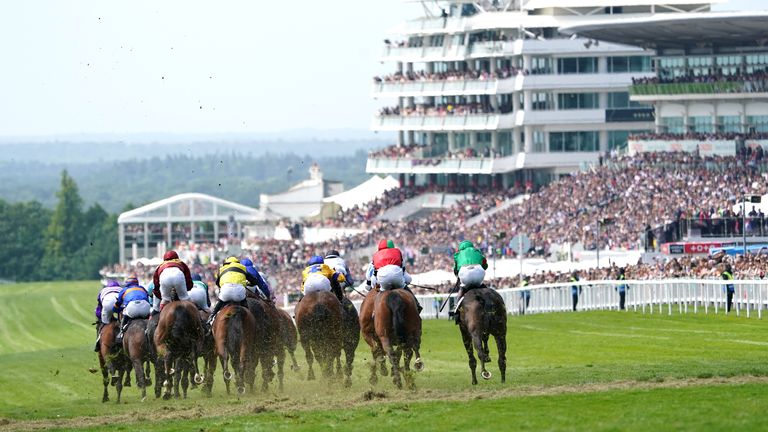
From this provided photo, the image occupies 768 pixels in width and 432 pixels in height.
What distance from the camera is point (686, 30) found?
73.1 meters

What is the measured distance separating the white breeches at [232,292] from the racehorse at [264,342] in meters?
0.51

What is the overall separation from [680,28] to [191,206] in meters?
44.6

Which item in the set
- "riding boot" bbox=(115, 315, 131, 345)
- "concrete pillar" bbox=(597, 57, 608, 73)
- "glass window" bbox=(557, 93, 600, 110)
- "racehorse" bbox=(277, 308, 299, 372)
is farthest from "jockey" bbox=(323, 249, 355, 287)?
"glass window" bbox=(557, 93, 600, 110)

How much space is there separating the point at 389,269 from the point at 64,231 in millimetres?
111643

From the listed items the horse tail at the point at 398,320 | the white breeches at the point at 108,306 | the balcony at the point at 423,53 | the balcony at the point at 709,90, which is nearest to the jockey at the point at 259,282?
the white breeches at the point at 108,306

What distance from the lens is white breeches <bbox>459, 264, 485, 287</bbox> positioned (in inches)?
987

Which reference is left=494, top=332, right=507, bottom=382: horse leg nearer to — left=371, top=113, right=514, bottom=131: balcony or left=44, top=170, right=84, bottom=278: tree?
left=371, top=113, right=514, bottom=131: balcony

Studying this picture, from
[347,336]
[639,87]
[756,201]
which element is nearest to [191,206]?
[639,87]

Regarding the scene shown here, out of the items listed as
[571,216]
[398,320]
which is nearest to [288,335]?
[398,320]

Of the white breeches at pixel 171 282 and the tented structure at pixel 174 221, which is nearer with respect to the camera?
the white breeches at pixel 171 282

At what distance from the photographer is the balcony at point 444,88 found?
91.4 metres

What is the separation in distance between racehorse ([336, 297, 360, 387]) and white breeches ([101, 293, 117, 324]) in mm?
3588

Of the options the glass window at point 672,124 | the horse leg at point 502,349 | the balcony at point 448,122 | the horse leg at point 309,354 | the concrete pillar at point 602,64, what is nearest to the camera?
the horse leg at point 502,349

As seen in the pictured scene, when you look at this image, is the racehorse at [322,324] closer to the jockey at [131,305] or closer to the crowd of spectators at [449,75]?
the jockey at [131,305]
